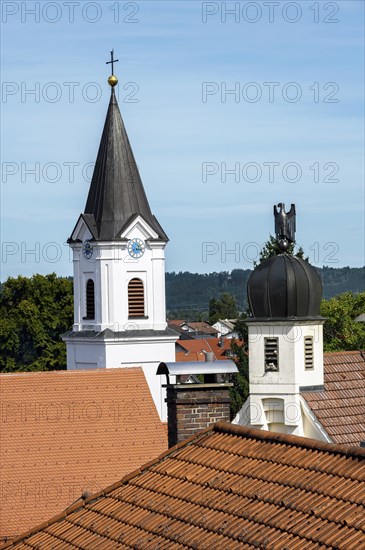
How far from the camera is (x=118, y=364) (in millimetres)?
42750

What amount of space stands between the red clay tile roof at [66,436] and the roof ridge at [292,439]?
567 inches

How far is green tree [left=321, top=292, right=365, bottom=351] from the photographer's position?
50.5 m

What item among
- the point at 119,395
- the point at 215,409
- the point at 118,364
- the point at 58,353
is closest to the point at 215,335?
the point at 58,353

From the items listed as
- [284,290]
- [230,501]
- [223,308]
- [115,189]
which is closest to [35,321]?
[115,189]

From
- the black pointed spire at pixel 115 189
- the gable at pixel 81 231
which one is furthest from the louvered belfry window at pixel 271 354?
the gable at pixel 81 231

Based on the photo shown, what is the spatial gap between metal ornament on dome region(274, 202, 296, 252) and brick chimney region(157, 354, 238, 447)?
9.20 meters

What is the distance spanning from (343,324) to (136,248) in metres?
11.2

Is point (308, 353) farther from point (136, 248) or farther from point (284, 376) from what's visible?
point (136, 248)

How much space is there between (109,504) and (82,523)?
312 millimetres

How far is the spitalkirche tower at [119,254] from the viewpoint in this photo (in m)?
43.7

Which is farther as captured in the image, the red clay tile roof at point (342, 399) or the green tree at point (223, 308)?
the green tree at point (223, 308)

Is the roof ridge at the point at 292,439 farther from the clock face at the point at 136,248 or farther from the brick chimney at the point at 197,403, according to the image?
the clock face at the point at 136,248

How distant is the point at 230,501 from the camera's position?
1143 cm

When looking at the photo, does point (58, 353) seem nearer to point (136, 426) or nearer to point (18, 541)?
point (136, 426)
